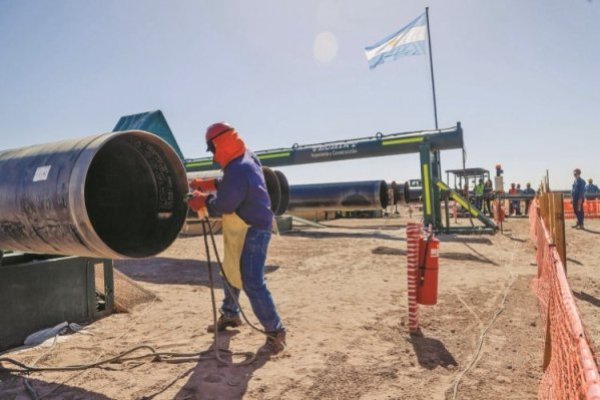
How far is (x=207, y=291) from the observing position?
6504mm

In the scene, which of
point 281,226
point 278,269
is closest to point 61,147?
point 278,269

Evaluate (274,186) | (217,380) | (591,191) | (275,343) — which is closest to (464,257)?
(274,186)

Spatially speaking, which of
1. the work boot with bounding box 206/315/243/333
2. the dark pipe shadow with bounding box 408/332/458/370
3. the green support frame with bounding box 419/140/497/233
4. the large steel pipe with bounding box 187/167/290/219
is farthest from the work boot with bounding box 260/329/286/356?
the green support frame with bounding box 419/140/497/233

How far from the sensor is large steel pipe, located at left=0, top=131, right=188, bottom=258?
292 centimetres

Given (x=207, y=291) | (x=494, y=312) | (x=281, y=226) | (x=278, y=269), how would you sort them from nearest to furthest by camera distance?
(x=494, y=312) < (x=207, y=291) < (x=278, y=269) < (x=281, y=226)

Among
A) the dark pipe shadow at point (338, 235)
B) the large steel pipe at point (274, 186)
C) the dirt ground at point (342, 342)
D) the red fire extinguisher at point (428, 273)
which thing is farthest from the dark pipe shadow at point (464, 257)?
the red fire extinguisher at point (428, 273)

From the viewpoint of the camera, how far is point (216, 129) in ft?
12.7

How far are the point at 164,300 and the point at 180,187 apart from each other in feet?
8.85

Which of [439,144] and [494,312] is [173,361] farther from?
[439,144]

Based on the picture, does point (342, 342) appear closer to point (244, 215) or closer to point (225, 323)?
point (225, 323)

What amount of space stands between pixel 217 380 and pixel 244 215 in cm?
139

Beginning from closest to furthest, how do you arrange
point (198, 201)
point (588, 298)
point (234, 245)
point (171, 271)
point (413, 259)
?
point (198, 201) < point (234, 245) < point (413, 259) < point (588, 298) < point (171, 271)

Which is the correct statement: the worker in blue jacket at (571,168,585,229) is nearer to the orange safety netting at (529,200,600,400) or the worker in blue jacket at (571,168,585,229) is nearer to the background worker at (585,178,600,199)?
the background worker at (585,178,600,199)

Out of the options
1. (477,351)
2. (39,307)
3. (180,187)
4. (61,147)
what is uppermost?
(61,147)
